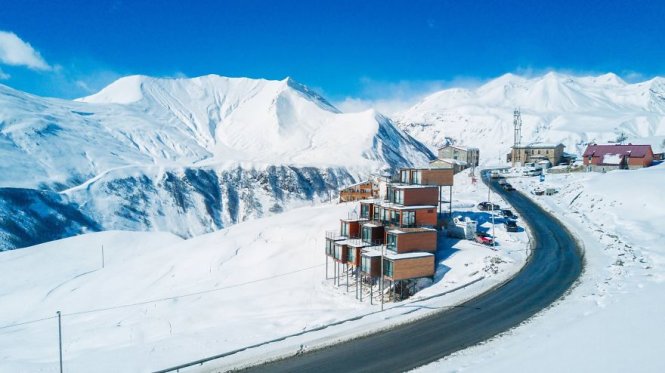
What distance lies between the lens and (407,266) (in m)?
38.5

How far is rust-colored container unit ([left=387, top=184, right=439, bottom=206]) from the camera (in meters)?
45.7

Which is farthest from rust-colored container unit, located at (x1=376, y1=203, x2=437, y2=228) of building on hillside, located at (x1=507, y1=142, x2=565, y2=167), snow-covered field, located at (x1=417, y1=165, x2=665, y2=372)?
building on hillside, located at (x1=507, y1=142, x2=565, y2=167)

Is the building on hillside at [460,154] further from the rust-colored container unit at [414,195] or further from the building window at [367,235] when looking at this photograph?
the building window at [367,235]

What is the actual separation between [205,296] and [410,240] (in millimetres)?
23962

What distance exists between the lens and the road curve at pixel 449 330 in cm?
2281

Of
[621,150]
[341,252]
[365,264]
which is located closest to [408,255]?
[365,264]

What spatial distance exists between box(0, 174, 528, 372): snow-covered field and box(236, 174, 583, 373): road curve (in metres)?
1.31

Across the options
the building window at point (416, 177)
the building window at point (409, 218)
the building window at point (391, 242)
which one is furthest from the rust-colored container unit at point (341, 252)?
the building window at point (416, 177)

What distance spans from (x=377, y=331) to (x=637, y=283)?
19751 millimetres

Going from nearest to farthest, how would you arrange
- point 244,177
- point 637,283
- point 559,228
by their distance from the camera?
point 637,283 < point 559,228 < point 244,177

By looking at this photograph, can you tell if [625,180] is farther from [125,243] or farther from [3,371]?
[125,243]

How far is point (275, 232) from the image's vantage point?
62812mm

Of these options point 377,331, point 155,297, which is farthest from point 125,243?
point 377,331

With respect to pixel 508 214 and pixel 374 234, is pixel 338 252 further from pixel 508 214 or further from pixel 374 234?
pixel 508 214
